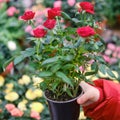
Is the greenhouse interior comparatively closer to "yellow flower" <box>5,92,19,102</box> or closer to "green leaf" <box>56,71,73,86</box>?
"green leaf" <box>56,71,73,86</box>

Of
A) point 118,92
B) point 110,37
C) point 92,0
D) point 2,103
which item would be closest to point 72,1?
point 92,0

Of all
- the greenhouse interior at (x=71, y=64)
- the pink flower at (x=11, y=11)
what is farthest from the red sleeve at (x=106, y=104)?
the pink flower at (x=11, y=11)

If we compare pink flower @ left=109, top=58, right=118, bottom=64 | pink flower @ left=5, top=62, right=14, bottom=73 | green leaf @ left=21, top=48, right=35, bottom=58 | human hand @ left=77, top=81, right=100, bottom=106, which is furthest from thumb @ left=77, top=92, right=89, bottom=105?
pink flower @ left=109, top=58, right=118, bottom=64

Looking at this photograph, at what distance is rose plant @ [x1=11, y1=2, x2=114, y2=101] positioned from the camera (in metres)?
1.15

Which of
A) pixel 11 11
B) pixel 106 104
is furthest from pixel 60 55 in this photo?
pixel 11 11

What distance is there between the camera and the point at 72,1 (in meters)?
2.82

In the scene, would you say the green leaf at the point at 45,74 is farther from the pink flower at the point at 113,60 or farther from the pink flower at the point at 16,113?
the pink flower at the point at 113,60

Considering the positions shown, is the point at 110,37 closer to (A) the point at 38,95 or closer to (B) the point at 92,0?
(B) the point at 92,0

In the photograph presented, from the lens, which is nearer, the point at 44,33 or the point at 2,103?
the point at 44,33

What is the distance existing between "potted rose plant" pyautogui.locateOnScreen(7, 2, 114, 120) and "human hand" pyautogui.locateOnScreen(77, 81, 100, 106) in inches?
0.8

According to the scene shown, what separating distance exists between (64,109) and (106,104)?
215 millimetres

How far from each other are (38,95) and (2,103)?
21cm

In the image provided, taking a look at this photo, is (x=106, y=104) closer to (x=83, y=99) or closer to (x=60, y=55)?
(x=83, y=99)

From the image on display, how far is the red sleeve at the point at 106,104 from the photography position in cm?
133
